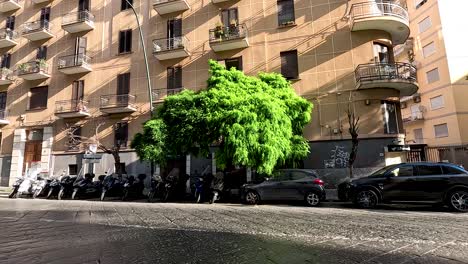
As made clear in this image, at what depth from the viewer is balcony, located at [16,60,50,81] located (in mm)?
22564

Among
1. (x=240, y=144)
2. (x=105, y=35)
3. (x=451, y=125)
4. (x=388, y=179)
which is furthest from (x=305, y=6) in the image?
(x=451, y=125)

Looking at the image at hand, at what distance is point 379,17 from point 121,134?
17.5 metres

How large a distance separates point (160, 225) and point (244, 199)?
539 centimetres

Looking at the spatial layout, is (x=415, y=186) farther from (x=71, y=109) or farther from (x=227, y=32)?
(x=71, y=109)

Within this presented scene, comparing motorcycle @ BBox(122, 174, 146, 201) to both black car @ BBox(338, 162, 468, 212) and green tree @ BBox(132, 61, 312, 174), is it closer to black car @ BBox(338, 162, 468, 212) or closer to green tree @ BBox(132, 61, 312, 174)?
green tree @ BBox(132, 61, 312, 174)

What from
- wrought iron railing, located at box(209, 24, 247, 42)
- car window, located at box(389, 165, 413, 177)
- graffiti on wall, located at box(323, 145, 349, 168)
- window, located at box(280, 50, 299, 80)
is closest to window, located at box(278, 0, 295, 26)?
window, located at box(280, 50, 299, 80)

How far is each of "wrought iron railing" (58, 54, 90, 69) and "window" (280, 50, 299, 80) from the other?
1413 centimetres

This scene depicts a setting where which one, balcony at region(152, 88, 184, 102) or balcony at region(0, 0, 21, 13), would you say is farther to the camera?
balcony at region(0, 0, 21, 13)

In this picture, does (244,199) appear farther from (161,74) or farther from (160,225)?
(161,74)

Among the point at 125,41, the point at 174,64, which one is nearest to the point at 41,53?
the point at 125,41

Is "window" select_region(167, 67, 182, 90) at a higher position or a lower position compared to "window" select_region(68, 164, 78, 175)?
higher

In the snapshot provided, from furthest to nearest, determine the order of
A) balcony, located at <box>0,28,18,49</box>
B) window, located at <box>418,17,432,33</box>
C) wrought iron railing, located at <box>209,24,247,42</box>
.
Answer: window, located at <box>418,17,432,33</box> → balcony, located at <box>0,28,18,49</box> → wrought iron railing, located at <box>209,24,247,42</box>

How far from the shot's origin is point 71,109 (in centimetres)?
2166

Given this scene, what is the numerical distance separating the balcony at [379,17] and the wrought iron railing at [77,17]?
1853cm
